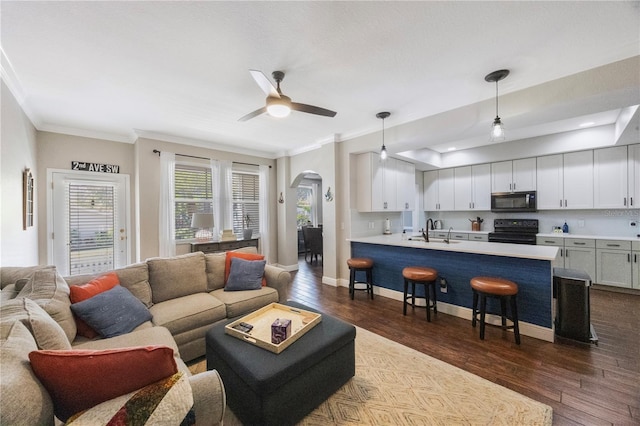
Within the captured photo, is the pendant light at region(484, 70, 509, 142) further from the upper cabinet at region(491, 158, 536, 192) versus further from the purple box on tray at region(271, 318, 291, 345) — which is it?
the upper cabinet at region(491, 158, 536, 192)

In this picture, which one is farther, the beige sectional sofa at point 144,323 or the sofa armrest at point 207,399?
the sofa armrest at point 207,399

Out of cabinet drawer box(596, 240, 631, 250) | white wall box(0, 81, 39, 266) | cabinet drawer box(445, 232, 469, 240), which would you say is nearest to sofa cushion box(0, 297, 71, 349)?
white wall box(0, 81, 39, 266)

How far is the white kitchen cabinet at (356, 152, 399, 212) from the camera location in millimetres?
4562

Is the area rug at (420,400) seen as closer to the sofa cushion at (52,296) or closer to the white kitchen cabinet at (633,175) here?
the sofa cushion at (52,296)

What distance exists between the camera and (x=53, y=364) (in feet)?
3.20

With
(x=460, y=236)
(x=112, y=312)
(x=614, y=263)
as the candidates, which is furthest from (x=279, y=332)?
(x=614, y=263)

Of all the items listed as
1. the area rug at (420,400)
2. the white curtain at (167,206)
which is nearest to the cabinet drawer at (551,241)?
the area rug at (420,400)

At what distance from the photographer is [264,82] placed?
2.21m

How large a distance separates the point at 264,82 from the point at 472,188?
216 inches

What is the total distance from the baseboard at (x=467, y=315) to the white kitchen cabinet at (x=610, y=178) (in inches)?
130

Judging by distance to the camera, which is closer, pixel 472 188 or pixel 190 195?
pixel 190 195

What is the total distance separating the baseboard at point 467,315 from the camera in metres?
2.72

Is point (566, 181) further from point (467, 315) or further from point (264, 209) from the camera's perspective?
point (264, 209)

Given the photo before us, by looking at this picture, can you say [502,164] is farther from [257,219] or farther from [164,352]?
[164,352]
